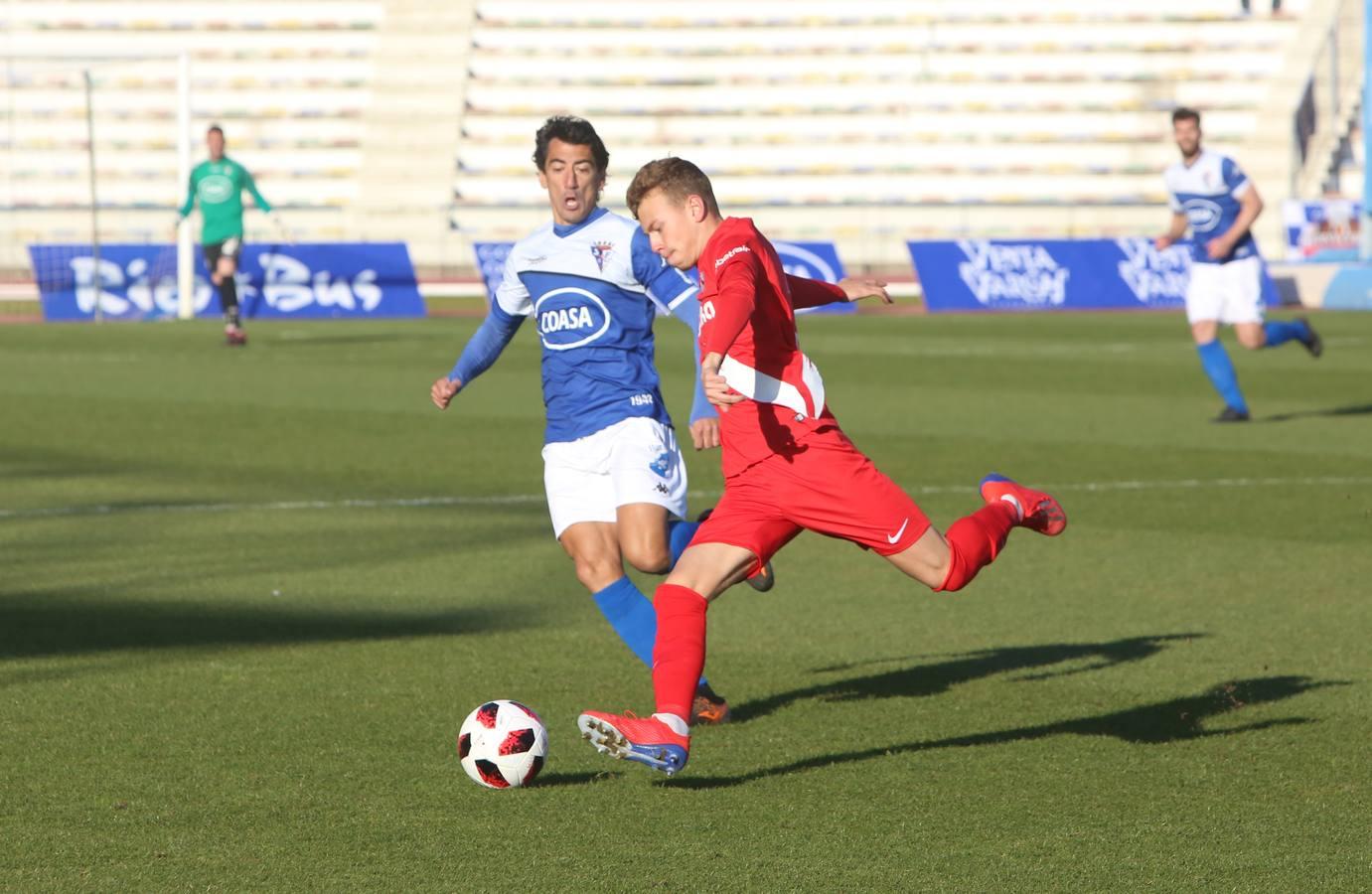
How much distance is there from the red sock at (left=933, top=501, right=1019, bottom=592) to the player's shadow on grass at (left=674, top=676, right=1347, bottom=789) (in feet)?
1.58

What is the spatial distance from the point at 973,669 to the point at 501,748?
6.80 ft

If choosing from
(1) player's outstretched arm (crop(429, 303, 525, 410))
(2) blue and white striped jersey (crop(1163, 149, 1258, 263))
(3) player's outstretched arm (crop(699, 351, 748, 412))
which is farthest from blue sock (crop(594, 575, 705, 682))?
(2) blue and white striped jersey (crop(1163, 149, 1258, 263))

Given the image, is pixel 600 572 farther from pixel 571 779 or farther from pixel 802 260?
pixel 802 260

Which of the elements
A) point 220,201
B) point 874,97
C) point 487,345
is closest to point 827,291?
point 487,345

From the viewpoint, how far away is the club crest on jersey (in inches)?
234

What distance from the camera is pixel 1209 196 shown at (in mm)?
13930

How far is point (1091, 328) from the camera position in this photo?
78.0 ft

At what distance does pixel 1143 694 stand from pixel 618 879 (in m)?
2.42

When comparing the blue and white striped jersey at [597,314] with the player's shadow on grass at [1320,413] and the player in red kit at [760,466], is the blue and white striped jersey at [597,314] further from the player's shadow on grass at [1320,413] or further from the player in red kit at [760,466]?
the player's shadow on grass at [1320,413]

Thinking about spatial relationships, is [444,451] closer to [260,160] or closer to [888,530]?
[888,530]

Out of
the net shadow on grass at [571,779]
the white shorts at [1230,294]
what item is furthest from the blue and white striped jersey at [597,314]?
the white shorts at [1230,294]

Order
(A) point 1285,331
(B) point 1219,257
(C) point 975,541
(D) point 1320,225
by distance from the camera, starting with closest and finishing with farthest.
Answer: (C) point 975,541 → (B) point 1219,257 → (A) point 1285,331 → (D) point 1320,225

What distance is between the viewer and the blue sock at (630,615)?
19.2ft

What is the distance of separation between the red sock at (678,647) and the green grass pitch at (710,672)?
242 mm
